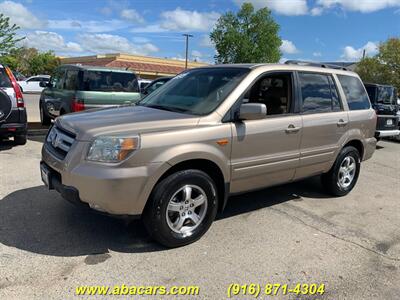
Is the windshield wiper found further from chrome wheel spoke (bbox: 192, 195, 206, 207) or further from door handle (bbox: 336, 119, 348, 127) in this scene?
door handle (bbox: 336, 119, 348, 127)

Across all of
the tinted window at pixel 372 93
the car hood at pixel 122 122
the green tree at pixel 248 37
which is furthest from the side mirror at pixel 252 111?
the green tree at pixel 248 37

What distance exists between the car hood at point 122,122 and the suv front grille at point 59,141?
0.06 meters

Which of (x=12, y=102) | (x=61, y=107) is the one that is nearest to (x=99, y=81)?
(x=61, y=107)

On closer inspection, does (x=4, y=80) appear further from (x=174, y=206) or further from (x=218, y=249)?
(x=218, y=249)

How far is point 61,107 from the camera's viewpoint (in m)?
8.99

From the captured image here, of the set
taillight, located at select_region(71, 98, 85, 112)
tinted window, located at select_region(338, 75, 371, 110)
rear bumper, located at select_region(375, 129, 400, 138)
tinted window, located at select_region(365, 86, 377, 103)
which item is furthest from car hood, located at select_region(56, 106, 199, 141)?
tinted window, located at select_region(365, 86, 377, 103)

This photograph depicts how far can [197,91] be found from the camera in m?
4.52

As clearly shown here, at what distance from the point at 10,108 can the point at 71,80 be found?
1.85m

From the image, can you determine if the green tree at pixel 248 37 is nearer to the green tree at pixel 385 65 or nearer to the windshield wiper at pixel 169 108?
the green tree at pixel 385 65

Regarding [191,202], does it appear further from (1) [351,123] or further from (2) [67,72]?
(2) [67,72]

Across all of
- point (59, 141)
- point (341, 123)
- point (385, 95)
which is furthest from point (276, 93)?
point (385, 95)

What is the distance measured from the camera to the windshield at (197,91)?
4188mm

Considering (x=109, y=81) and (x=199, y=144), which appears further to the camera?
(x=109, y=81)

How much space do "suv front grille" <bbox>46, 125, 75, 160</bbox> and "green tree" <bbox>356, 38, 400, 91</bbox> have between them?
34.9m
